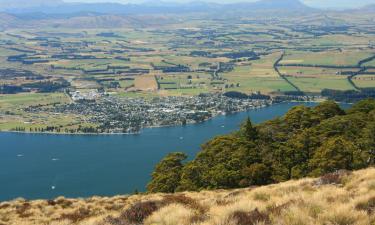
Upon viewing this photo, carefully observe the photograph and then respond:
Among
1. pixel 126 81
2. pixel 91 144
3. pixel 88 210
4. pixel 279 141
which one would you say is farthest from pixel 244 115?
pixel 88 210

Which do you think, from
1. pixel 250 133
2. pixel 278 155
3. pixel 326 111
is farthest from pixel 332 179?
pixel 326 111

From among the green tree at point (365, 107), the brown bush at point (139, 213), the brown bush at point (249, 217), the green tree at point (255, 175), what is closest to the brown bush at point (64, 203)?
the brown bush at point (139, 213)

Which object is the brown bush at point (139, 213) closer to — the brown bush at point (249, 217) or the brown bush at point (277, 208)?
the brown bush at point (249, 217)

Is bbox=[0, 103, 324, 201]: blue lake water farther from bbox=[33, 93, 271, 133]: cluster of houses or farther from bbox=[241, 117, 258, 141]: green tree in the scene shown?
bbox=[241, 117, 258, 141]: green tree

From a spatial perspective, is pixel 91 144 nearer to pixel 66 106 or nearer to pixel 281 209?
pixel 66 106

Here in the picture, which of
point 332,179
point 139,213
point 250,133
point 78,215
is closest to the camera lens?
point 139,213

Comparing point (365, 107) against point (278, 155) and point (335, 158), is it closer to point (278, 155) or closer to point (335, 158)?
point (278, 155)
